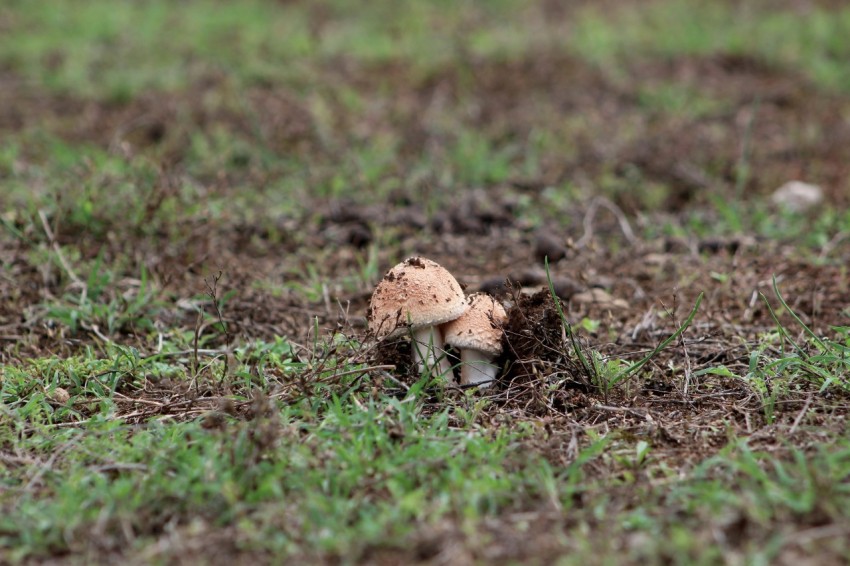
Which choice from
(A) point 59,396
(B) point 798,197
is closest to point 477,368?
(A) point 59,396

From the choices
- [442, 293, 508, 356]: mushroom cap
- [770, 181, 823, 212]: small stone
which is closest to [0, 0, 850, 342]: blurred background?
[770, 181, 823, 212]: small stone

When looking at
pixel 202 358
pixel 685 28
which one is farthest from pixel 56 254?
pixel 685 28

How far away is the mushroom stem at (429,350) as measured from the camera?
3.54 metres

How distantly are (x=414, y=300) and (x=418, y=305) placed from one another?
26 millimetres

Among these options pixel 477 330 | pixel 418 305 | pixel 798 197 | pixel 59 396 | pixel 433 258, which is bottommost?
pixel 798 197

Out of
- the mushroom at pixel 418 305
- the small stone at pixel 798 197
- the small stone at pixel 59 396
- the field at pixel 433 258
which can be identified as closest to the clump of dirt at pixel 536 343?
the field at pixel 433 258

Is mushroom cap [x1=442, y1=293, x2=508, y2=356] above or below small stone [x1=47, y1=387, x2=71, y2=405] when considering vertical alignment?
above

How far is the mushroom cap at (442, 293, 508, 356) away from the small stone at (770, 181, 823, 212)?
343 cm

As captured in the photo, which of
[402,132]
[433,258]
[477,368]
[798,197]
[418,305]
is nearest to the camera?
[418,305]

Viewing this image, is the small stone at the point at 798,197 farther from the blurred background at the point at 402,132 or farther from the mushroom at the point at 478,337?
the mushroom at the point at 478,337

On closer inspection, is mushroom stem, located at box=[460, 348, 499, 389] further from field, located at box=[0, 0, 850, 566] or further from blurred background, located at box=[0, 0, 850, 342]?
blurred background, located at box=[0, 0, 850, 342]

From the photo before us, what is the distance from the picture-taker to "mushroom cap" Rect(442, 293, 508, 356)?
353cm

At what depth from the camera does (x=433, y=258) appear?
543cm

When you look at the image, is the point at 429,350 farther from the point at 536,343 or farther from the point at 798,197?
the point at 798,197
